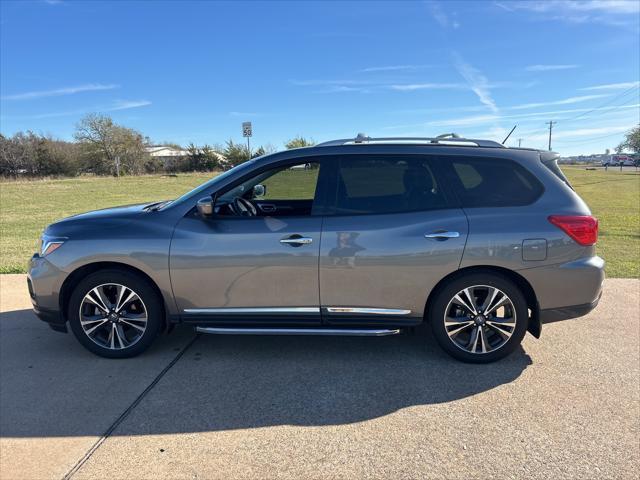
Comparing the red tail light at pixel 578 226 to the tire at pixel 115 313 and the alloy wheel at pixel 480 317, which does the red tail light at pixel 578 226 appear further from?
the tire at pixel 115 313

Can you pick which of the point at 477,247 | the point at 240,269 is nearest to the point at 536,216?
the point at 477,247

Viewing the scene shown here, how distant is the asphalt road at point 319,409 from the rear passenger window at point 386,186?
1.31 m

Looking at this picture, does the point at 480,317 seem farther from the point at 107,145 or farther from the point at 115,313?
the point at 107,145

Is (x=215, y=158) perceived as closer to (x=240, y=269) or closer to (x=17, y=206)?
(x=17, y=206)

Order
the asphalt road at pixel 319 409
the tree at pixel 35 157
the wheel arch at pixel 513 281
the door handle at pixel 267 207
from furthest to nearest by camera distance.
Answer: the tree at pixel 35 157, the door handle at pixel 267 207, the wheel arch at pixel 513 281, the asphalt road at pixel 319 409

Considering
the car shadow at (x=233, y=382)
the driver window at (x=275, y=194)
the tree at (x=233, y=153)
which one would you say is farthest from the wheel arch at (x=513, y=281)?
the tree at (x=233, y=153)

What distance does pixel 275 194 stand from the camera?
515 cm

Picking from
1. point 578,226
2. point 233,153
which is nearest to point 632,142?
point 233,153

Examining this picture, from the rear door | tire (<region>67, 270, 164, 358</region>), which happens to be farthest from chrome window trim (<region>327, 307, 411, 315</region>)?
tire (<region>67, 270, 164, 358</region>)

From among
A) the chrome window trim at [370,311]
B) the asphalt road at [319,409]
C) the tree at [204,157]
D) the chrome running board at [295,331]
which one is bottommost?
the asphalt road at [319,409]

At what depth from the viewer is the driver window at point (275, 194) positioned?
13.1 feet

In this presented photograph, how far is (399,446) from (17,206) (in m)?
19.9

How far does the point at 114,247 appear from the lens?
12.4 feet

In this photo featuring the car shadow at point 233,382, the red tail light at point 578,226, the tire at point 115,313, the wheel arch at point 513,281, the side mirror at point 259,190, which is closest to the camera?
the car shadow at point 233,382
